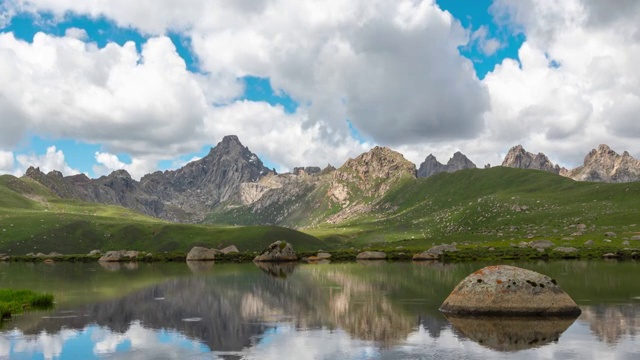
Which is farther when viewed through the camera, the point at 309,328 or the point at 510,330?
the point at 309,328

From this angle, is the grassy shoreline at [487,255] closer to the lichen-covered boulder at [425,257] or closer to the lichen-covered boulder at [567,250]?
the lichen-covered boulder at [567,250]

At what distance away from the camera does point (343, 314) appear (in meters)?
49.2

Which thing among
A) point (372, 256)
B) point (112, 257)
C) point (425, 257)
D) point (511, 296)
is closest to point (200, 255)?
point (112, 257)

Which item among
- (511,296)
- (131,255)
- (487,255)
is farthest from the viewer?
(131,255)

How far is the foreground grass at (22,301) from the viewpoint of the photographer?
5369cm

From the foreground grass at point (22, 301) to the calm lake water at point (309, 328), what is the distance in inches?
75.6

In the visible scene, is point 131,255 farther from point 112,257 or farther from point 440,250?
point 440,250

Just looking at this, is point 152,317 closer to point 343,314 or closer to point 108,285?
point 343,314

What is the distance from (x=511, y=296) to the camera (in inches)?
1831

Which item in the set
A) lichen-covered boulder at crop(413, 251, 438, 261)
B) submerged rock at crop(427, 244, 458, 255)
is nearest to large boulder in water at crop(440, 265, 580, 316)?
lichen-covered boulder at crop(413, 251, 438, 261)

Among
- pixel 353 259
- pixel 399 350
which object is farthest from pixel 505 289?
pixel 353 259

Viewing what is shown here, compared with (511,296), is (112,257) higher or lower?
lower

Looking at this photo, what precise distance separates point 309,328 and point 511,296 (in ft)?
58.5

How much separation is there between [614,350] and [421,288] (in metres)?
38.0
